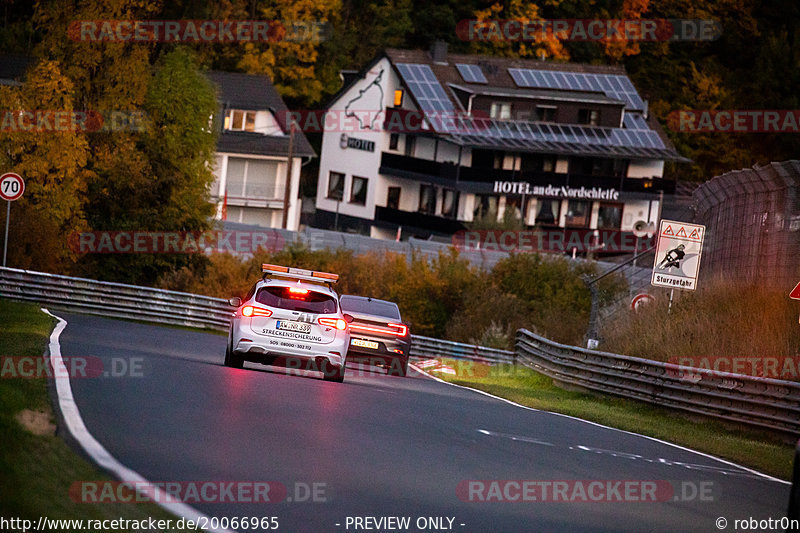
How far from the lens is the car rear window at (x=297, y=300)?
65.9 ft

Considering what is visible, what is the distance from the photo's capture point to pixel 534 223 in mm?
78375

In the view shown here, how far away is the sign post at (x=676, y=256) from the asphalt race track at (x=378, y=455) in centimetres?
684

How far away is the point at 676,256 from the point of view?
2580cm

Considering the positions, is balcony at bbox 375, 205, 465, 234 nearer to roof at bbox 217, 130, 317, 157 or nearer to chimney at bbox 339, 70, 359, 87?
roof at bbox 217, 130, 317, 157

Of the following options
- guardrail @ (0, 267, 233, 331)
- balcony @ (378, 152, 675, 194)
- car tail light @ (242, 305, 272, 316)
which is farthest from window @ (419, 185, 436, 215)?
car tail light @ (242, 305, 272, 316)

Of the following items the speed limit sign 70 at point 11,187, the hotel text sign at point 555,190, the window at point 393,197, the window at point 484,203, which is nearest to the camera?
the speed limit sign 70 at point 11,187

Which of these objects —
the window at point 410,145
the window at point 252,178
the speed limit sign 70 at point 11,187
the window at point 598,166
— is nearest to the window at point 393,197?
the window at point 410,145

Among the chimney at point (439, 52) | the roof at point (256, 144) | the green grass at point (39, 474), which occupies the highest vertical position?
the chimney at point (439, 52)

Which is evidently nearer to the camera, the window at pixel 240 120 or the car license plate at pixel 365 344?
the car license plate at pixel 365 344

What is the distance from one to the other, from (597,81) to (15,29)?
117ft

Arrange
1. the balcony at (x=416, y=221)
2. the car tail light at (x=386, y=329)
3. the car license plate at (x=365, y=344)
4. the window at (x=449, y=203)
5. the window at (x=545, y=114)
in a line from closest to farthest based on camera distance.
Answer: the car license plate at (x=365, y=344), the car tail light at (x=386, y=329), the balcony at (x=416, y=221), the window at (x=449, y=203), the window at (x=545, y=114)

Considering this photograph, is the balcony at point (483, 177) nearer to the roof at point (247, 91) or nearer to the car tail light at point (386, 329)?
the roof at point (247, 91)

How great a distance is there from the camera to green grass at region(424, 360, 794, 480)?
17.7 metres

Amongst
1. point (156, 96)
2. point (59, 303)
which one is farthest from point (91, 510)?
point (156, 96)
